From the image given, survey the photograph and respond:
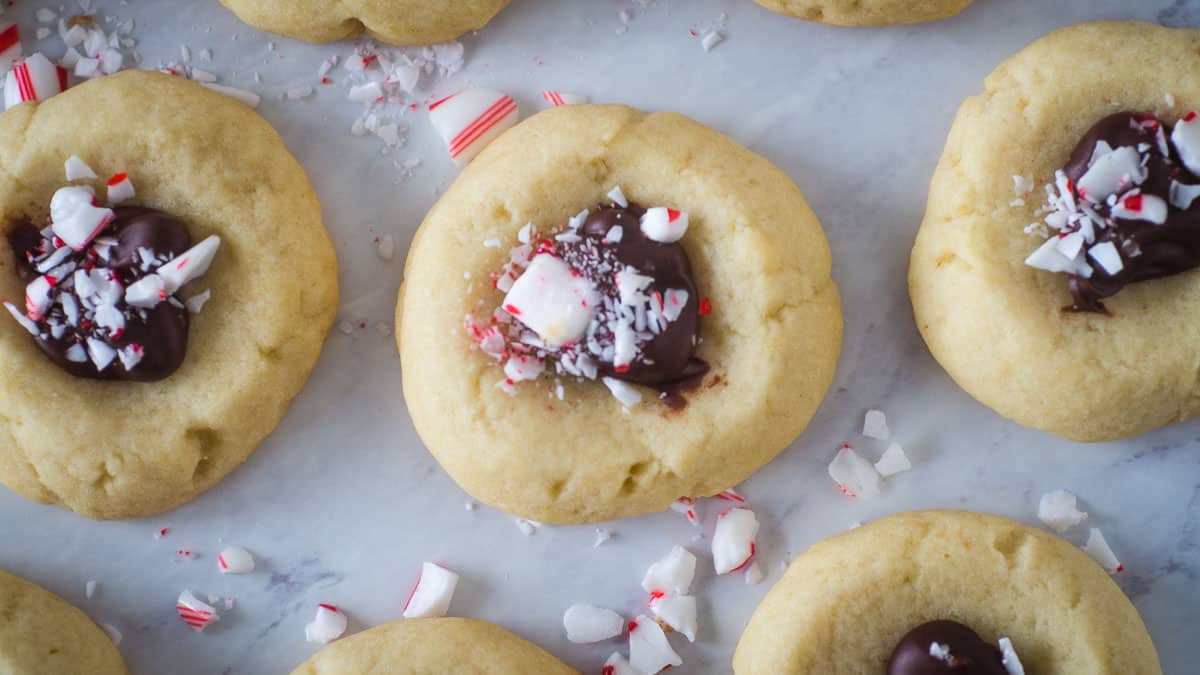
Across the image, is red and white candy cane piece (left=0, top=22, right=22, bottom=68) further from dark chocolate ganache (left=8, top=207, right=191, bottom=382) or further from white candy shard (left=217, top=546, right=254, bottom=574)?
white candy shard (left=217, top=546, right=254, bottom=574)

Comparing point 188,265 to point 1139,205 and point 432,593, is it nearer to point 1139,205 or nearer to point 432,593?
point 432,593

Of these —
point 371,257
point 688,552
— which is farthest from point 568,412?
point 371,257

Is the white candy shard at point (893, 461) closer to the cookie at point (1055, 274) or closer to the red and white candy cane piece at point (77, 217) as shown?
the cookie at point (1055, 274)

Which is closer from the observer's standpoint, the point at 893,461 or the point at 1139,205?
the point at 1139,205

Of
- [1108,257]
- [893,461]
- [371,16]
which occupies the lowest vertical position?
[893,461]

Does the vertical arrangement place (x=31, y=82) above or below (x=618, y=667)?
above

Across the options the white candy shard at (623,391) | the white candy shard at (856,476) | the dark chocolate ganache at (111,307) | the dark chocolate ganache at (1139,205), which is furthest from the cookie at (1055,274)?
the dark chocolate ganache at (111,307)

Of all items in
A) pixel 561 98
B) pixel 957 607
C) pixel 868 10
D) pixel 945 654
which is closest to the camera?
pixel 945 654

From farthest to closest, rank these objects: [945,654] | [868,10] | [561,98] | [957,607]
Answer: [561,98] < [868,10] < [957,607] < [945,654]

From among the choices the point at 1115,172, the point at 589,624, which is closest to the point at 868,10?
the point at 1115,172
